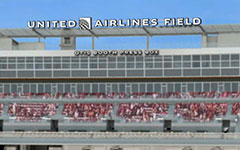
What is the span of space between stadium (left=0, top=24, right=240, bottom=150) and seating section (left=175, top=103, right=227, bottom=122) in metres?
0.12

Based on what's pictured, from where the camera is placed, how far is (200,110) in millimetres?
73062

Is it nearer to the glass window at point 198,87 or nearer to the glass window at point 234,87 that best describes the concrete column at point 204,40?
the glass window at point 198,87

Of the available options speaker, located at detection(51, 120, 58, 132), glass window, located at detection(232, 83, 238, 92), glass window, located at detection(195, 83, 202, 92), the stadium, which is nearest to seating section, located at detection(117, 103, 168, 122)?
the stadium

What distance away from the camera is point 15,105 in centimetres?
7706

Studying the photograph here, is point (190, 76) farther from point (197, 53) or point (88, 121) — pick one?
point (88, 121)

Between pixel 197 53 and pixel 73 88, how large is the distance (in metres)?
17.8

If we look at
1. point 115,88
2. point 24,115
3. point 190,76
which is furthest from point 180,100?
point 24,115

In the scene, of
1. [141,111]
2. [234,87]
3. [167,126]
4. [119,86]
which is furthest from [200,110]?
[119,86]

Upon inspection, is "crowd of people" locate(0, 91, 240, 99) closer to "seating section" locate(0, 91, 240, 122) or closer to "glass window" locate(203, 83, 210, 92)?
"seating section" locate(0, 91, 240, 122)

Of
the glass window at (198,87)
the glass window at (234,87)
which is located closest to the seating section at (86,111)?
the glass window at (198,87)

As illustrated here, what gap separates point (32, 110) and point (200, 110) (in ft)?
72.9

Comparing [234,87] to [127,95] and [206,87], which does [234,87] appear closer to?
[206,87]

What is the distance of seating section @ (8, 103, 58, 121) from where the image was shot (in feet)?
245

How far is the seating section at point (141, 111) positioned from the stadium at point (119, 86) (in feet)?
0.42
